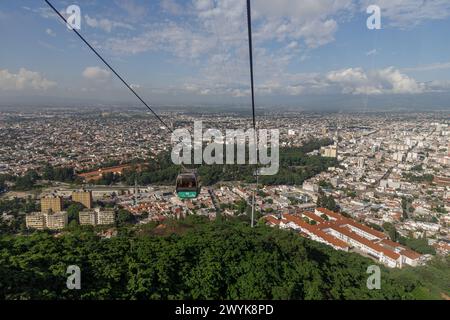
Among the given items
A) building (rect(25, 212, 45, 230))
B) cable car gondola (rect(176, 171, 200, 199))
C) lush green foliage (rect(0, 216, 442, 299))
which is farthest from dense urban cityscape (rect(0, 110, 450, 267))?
Result: cable car gondola (rect(176, 171, 200, 199))

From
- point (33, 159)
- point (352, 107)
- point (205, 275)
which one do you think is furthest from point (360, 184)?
point (33, 159)

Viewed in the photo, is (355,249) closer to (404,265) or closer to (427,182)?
(404,265)

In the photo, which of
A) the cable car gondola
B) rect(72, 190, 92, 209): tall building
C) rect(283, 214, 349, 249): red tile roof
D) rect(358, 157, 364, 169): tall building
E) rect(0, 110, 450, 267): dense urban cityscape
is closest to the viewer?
the cable car gondola

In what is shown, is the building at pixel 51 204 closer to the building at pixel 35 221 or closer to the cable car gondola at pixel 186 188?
the building at pixel 35 221

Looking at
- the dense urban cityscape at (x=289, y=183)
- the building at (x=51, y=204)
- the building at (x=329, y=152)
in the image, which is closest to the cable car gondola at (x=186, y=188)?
the dense urban cityscape at (x=289, y=183)

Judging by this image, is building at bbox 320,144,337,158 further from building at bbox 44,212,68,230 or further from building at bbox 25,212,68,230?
building at bbox 25,212,68,230

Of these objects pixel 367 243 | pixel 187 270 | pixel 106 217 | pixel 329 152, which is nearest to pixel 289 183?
pixel 329 152

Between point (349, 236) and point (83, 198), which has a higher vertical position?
point (83, 198)

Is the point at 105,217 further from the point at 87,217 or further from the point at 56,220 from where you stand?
the point at 56,220
